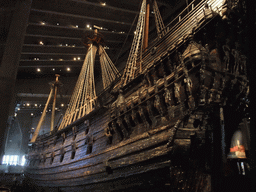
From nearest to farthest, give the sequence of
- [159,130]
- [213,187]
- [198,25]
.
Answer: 1. [213,187]
2. [198,25]
3. [159,130]

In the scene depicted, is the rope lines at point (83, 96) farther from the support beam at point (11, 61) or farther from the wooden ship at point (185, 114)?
the wooden ship at point (185, 114)

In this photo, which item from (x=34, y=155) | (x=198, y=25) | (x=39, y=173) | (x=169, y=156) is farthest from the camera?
(x=34, y=155)

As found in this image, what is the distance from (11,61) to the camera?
5.45m

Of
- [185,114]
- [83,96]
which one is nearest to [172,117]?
[185,114]

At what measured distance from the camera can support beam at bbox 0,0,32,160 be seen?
4.89 metres

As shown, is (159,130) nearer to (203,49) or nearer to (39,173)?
(203,49)

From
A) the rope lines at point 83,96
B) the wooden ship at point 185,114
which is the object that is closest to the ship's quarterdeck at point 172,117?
the wooden ship at point 185,114

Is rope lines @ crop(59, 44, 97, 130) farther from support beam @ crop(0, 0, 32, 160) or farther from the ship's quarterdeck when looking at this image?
support beam @ crop(0, 0, 32, 160)

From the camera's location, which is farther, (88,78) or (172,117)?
(88,78)

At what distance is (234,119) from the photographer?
382 centimetres

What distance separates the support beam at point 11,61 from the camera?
489 cm

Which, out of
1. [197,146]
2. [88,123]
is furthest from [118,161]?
[88,123]

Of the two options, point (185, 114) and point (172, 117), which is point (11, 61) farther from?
point (185, 114)

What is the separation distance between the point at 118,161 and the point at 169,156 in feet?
4.73
